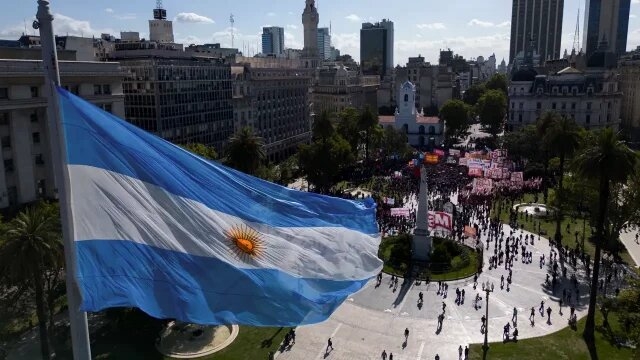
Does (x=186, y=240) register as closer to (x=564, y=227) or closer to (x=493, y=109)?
(x=564, y=227)

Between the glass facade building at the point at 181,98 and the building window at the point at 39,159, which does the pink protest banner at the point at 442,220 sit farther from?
the glass facade building at the point at 181,98

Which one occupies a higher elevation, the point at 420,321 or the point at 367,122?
the point at 367,122

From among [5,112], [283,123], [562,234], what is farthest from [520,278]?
[283,123]

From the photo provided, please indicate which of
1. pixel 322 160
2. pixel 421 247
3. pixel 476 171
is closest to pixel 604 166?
pixel 421 247

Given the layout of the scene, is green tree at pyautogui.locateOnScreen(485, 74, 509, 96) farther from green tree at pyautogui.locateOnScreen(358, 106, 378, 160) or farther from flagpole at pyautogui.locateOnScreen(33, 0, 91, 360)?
flagpole at pyautogui.locateOnScreen(33, 0, 91, 360)

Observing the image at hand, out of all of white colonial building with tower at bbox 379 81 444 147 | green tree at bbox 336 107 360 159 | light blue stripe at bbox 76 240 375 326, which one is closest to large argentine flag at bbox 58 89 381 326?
light blue stripe at bbox 76 240 375 326

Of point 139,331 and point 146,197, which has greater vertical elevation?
point 146,197

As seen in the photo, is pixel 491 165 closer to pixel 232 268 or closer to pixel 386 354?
pixel 386 354
